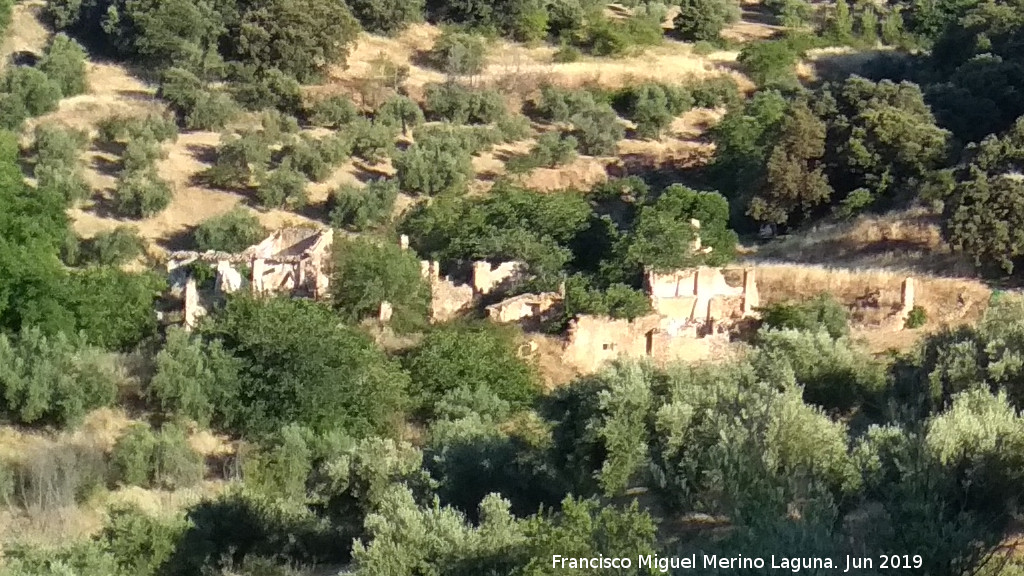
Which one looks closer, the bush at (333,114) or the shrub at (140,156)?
the shrub at (140,156)

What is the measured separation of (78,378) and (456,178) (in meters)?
16.6

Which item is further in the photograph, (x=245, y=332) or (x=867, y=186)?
(x=867, y=186)

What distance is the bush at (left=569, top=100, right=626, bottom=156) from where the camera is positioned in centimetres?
3844

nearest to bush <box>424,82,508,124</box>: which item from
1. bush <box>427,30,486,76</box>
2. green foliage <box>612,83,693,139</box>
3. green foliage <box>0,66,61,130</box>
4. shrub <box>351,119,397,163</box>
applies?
bush <box>427,30,486,76</box>

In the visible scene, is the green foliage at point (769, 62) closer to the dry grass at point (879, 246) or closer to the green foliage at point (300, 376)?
the dry grass at point (879, 246)

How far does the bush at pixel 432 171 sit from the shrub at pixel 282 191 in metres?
2.87

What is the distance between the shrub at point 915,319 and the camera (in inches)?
866

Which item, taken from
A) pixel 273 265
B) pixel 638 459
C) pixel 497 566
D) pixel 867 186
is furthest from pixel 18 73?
pixel 497 566

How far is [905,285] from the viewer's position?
22734mm

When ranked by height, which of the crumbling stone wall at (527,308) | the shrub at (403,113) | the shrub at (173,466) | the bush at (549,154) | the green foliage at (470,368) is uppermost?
the shrub at (173,466)

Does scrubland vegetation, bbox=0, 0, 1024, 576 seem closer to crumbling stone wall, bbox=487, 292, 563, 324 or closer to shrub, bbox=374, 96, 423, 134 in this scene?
shrub, bbox=374, 96, 423, 134

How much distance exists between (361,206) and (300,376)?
525 inches

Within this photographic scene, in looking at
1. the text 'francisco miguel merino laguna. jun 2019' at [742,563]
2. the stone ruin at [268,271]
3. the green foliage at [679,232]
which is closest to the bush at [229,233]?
the stone ruin at [268,271]

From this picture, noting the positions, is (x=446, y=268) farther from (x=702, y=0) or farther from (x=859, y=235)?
(x=702, y=0)
